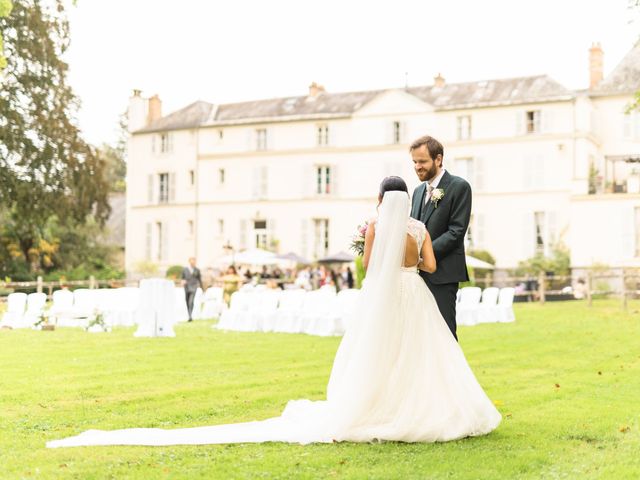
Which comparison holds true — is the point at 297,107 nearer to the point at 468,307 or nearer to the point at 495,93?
the point at 495,93

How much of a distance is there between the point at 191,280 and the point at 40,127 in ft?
53.3

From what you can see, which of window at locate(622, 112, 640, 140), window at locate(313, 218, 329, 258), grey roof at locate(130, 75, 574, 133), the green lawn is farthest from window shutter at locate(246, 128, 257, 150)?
the green lawn

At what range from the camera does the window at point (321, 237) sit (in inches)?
1908

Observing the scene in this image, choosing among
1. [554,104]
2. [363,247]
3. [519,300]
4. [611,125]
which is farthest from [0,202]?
[363,247]

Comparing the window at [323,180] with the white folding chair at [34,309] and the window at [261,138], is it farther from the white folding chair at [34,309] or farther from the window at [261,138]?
the white folding chair at [34,309]

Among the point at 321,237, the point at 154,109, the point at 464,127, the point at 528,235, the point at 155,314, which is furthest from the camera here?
the point at 154,109

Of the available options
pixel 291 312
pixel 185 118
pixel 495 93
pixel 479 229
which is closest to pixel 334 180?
pixel 479 229

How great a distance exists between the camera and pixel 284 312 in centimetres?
2041

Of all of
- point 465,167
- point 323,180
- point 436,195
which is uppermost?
point 465,167

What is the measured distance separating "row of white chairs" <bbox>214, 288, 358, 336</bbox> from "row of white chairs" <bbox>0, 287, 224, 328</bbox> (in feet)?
4.58

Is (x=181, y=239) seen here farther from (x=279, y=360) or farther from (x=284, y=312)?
(x=279, y=360)

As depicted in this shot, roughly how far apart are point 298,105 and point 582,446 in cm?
4474

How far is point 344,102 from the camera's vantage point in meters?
49.5

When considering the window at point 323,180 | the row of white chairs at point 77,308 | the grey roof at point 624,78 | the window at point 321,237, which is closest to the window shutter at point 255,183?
the window at point 323,180
